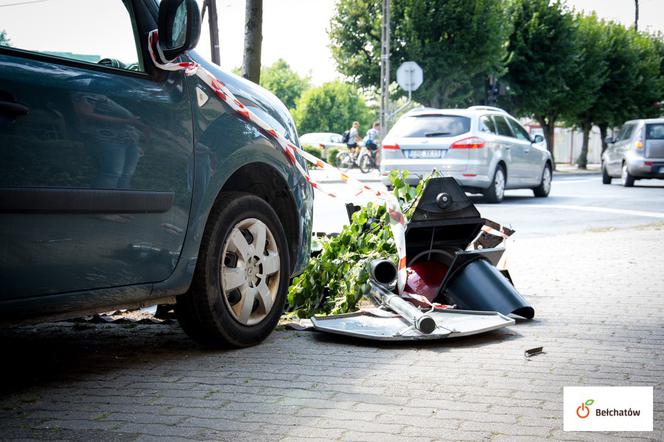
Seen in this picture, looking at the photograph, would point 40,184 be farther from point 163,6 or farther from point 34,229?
point 163,6

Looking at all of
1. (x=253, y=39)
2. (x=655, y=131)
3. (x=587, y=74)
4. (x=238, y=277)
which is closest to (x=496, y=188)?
(x=253, y=39)

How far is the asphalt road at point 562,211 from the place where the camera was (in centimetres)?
1323

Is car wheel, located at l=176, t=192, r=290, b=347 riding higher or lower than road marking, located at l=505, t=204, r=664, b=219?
higher

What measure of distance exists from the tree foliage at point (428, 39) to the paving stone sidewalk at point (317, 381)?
112 feet

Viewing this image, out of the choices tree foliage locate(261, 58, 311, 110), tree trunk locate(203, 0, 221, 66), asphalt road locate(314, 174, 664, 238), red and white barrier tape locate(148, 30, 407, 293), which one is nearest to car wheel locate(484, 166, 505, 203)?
asphalt road locate(314, 174, 664, 238)

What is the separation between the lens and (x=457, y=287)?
19.0 feet

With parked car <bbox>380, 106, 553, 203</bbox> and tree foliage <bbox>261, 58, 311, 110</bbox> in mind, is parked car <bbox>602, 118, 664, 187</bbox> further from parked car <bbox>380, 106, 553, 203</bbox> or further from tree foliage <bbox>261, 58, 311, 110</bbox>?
tree foliage <bbox>261, 58, 311, 110</bbox>

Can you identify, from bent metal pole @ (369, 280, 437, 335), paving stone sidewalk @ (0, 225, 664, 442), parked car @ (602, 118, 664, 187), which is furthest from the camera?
parked car @ (602, 118, 664, 187)

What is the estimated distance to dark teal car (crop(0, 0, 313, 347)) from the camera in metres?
3.63

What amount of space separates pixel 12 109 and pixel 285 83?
4655 inches

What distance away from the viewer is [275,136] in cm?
515

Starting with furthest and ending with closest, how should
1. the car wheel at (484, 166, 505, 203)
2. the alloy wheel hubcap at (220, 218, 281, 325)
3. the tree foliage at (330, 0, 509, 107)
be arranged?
the tree foliage at (330, 0, 509, 107)
the car wheel at (484, 166, 505, 203)
the alloy wheel hubcap at (220, 218, 281, 325)

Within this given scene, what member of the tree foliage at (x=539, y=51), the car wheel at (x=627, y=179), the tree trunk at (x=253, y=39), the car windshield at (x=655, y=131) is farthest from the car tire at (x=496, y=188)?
the tree foliage at (x=539, y=51)

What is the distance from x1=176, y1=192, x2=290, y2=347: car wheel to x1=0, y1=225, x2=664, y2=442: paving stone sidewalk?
0.14 m
